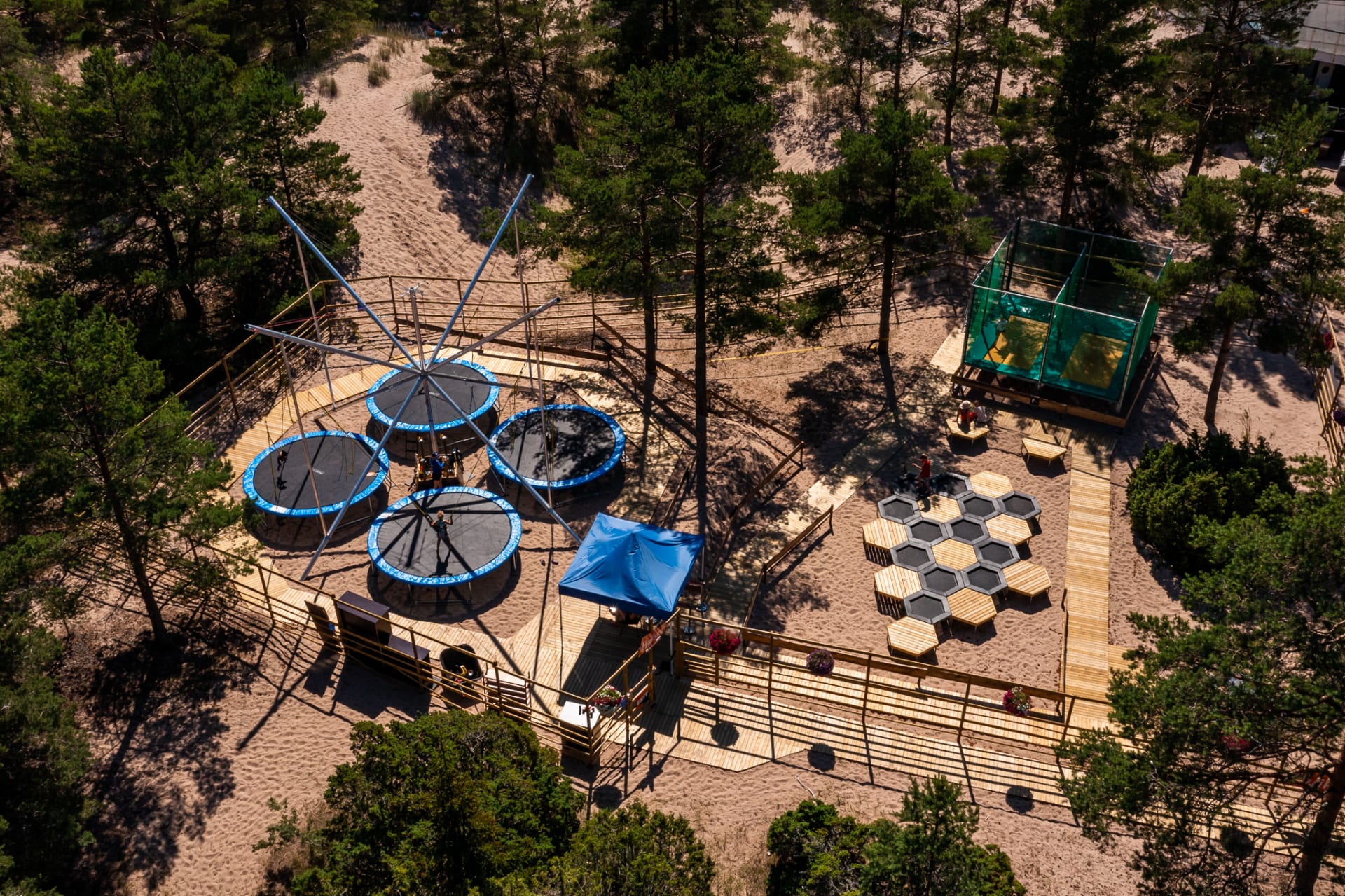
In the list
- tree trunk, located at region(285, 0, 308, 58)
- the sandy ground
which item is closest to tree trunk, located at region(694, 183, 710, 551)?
the sandy ground

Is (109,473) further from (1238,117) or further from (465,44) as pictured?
(1238,117)

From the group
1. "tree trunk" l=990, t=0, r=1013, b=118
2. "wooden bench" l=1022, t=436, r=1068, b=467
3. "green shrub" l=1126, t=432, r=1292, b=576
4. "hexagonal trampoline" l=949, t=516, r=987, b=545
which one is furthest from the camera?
"tree trunk" l=990, t=0, r=1013, b=118

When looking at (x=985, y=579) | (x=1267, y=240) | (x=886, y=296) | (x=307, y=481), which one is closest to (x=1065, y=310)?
(x=886, y=296)

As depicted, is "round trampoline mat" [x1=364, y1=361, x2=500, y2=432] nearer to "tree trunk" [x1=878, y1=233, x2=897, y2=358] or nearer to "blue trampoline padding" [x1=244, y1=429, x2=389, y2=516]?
"blue trampoline padding" [x1=244, y1=429, x2=389, y2=516]

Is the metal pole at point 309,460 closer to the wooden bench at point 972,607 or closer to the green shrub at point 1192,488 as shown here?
the wooden bench at point 972,607

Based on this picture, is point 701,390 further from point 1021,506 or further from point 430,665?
point 430,665
